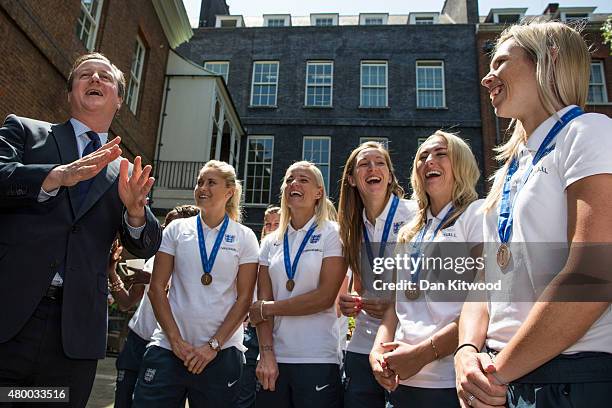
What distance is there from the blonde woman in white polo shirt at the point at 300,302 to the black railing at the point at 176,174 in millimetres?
10555

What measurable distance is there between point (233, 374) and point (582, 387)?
2.04 metres

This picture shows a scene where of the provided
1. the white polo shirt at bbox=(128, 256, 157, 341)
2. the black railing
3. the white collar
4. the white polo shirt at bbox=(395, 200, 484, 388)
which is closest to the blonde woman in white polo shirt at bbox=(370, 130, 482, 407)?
the white polo shirt at bbox=(395, 200, 484, 388)

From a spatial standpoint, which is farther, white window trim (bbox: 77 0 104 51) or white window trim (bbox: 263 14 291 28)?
white window trim (bbox: 263 14 291 28)

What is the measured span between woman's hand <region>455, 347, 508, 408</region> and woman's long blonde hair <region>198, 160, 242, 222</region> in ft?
7.09

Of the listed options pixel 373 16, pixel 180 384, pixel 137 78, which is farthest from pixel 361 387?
pixel 373 16

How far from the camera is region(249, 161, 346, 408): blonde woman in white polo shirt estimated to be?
263cm

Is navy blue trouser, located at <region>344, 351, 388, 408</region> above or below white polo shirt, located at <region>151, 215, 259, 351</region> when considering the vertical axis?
below

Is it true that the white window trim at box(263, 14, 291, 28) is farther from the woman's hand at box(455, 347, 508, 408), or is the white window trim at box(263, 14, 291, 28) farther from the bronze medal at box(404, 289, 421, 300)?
the woman's hand at box(455, 347, 508, 408)

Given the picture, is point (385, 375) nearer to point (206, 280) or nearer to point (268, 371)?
point (268, 371)

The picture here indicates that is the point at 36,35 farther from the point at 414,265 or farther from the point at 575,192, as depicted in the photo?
the point at 575,192

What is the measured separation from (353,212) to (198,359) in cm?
143

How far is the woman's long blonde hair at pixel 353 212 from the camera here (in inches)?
115

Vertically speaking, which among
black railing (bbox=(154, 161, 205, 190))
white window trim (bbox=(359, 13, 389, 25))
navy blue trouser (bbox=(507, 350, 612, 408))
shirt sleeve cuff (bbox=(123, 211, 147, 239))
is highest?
white window trim (bbox=(359, 13, 389, 25))

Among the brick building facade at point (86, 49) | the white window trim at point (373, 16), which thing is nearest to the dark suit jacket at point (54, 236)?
the brick building facade at point (86, 49)
